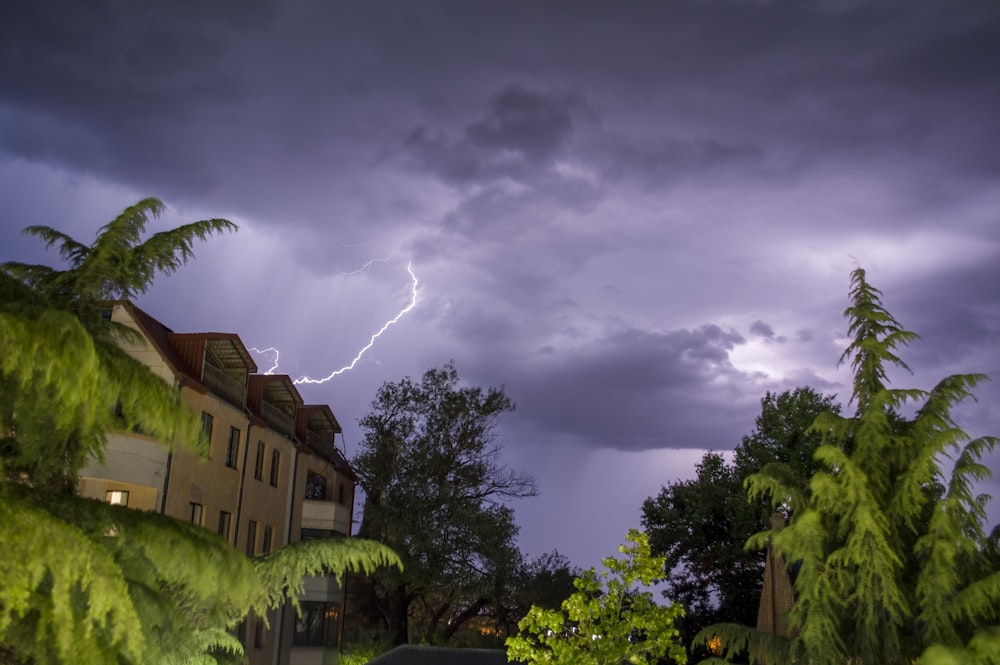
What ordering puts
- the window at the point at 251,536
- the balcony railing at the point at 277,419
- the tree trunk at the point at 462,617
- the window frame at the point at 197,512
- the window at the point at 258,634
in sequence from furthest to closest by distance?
the tree trunk at the point at 462,617
the balcony railing at the point at 277,419
the window at the point at 258,634
the window at the point at 251,536
the window frame at the point at 197,512

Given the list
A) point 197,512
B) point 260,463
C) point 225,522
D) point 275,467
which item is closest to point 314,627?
point 275,467

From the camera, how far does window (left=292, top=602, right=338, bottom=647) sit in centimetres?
3681

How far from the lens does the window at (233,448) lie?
30.7 meters

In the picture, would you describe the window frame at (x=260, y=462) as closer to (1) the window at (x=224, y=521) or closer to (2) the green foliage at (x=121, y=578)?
(1) the window at (x=224, y=521)

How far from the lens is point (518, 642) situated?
18641 millimetres

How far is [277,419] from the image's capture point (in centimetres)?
3669

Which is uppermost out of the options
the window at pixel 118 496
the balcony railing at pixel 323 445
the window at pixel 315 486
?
the balcony railing at pixel 323 445

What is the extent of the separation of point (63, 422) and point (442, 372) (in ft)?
129

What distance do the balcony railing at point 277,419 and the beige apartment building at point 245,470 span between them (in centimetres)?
5

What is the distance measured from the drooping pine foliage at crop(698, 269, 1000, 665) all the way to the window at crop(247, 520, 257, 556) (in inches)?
844

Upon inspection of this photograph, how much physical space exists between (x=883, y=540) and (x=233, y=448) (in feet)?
76.7

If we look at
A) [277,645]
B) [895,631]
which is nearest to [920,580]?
[895,631]

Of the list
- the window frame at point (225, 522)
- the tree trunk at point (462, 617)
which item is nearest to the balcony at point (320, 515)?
the window frame at point (225, 522)

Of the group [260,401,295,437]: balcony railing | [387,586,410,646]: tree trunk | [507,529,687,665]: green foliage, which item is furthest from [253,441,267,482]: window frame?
[507,529,687,665]: green foliage
